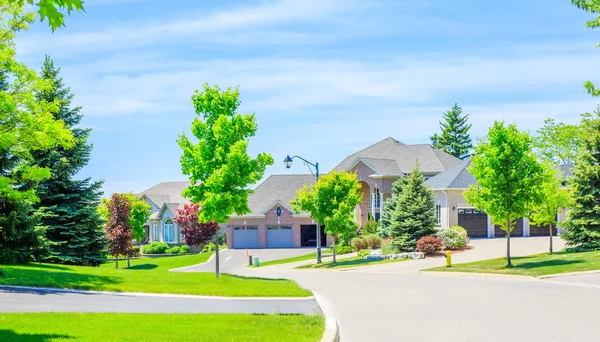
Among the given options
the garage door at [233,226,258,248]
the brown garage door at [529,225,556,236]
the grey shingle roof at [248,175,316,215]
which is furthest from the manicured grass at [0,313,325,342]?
the grey shingle roof at [248,175,316,215]

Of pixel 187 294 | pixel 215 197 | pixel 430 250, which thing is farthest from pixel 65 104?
pixel 430 250

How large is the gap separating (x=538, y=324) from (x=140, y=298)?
479 inches

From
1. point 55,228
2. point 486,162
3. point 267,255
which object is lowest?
point 267,255

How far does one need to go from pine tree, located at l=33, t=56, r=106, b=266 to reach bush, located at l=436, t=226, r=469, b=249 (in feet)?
73.6

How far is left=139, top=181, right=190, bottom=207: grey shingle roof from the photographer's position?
7981 centimetres

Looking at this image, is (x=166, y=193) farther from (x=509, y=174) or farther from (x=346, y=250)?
(x=509, y=174)

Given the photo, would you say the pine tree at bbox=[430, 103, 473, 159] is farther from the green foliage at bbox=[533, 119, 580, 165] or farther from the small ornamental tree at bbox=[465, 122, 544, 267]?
the small ornamental tree at bbox=[465, 122, 544, 267]

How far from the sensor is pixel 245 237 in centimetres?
6481

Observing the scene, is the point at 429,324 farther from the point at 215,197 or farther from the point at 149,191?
the point at 149,191

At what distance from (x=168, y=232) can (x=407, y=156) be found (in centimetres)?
2806

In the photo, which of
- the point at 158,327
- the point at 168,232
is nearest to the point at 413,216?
the point at 158,327

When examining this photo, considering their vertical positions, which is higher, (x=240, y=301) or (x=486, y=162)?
(x=486, y=162)

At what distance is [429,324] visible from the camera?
15.0m

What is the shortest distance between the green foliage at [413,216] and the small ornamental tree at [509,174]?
13065mm
